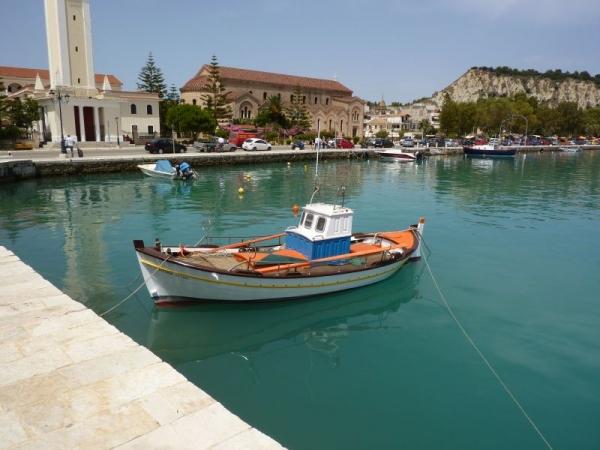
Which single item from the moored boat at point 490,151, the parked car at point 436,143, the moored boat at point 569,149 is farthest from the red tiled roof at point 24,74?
the moored boat at point 569,149

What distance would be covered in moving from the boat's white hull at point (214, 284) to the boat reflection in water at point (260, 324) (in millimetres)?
336

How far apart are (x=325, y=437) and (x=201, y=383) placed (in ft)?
9.03

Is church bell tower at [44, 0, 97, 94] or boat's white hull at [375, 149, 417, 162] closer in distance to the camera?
church bell tower at [44, 0, 97, 94]

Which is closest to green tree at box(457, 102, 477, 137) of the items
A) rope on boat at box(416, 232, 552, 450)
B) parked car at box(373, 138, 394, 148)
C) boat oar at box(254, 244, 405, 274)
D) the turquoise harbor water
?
parked car at box(373, 138, 394, 148)

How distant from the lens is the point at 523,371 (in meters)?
9.65

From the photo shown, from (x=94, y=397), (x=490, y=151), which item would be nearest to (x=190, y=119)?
(x=490, y=151)

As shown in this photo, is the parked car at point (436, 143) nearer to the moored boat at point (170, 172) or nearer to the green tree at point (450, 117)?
the green tree at point (450, 117)

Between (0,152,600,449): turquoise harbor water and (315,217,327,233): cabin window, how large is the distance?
2.01 metres

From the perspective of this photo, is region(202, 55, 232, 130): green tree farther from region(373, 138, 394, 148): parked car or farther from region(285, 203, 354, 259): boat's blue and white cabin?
region(285, 203, 354, 259): boat's blue and white cabin

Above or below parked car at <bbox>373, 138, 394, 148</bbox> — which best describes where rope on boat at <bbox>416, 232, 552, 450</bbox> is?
below

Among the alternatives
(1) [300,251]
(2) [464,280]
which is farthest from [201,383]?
(2) [464,280]

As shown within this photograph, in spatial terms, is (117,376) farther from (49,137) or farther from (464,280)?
(49,137)

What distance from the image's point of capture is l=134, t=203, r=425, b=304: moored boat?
37.3 feet

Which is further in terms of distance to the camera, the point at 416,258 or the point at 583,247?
the point at 583,247
